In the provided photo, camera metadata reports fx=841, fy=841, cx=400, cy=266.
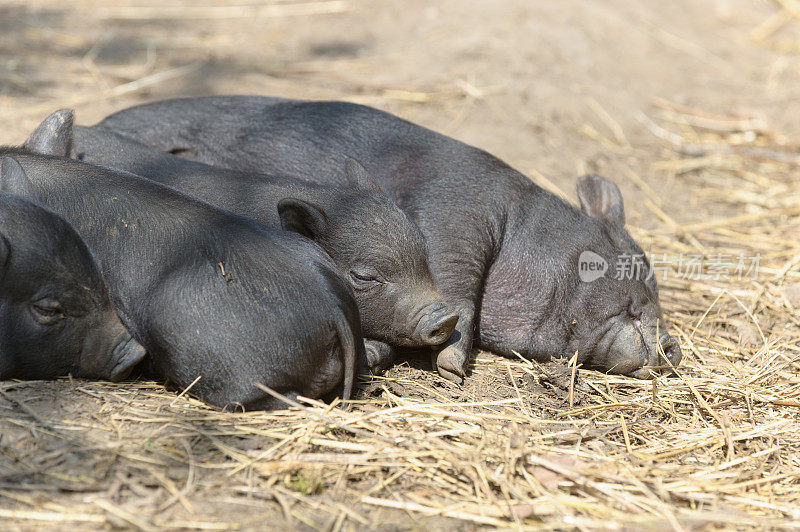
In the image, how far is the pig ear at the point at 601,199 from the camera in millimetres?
4547

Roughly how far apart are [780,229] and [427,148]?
9.23 feet

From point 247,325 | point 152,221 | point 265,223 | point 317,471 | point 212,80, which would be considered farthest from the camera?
point 212,80

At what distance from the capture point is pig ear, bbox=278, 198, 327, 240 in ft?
11.6

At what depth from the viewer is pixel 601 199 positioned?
15.1ft

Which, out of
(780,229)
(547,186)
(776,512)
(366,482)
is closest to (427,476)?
(366,482)

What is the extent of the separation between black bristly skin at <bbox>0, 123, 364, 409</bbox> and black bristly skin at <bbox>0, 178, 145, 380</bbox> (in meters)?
0.10

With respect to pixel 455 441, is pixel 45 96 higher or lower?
higher

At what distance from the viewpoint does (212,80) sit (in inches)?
272

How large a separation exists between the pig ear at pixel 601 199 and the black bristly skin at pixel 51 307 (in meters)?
2.55

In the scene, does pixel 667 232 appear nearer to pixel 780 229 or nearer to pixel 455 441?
pixel 780 229

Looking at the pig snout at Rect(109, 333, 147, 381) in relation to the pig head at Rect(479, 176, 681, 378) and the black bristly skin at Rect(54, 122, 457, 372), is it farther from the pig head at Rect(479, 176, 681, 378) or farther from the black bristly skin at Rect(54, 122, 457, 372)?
the pig head at Rect(479, 176, 681, 378)

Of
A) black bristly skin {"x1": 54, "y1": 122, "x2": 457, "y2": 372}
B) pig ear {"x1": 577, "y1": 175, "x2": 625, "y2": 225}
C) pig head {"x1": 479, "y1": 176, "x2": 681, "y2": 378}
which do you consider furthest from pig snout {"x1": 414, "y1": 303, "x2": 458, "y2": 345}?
pig ear {"x1": 577, "y1": 175, "x2": 625, "y2": 225}

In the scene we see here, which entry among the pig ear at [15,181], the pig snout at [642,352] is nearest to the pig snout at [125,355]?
the pig ear at [15,181]

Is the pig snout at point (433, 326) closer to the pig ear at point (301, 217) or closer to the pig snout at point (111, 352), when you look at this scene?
the pig ear at point (301, 217)
